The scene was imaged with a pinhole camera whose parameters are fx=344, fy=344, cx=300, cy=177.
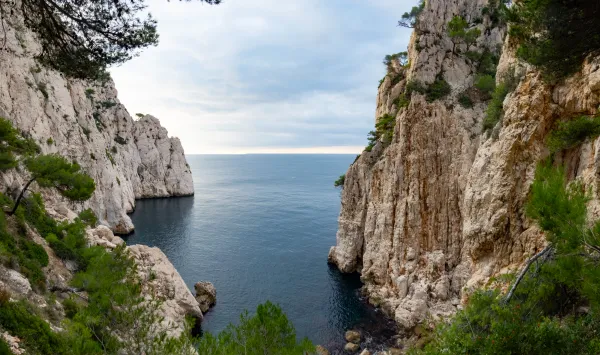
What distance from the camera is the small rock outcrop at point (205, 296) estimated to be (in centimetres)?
2741

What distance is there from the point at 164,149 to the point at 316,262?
48614mm

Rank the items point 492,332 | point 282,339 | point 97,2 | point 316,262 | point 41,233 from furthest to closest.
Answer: point 316,262, point 41,233, point 282,339, point 97,2, point 492,332

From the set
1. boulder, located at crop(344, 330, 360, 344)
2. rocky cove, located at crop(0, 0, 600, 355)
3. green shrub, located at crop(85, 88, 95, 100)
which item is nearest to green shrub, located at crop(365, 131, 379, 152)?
rocky cove, located at crop(0, 0, 600, 355)

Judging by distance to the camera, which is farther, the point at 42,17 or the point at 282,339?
the point at 282,339

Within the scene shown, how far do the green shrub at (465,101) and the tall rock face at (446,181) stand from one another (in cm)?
18

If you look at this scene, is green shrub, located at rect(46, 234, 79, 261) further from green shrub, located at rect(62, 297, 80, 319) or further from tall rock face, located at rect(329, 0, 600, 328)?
tall rock face, located at rect(329, 0, 600, 328)

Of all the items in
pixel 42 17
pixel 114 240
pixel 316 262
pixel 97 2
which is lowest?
pixel 316 262

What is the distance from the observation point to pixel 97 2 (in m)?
7.96

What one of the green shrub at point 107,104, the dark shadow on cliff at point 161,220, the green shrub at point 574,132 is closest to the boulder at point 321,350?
the green shrub at point 574,132

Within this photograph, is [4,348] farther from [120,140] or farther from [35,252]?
[120,140]

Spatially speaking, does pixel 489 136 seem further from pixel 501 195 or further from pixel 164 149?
pixel 164 149

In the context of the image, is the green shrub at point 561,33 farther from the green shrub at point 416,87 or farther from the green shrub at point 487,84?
the green shrub at point 416,87

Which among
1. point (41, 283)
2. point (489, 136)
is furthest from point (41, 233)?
point (489, 136)

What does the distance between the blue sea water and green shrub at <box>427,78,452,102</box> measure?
1806 cm
